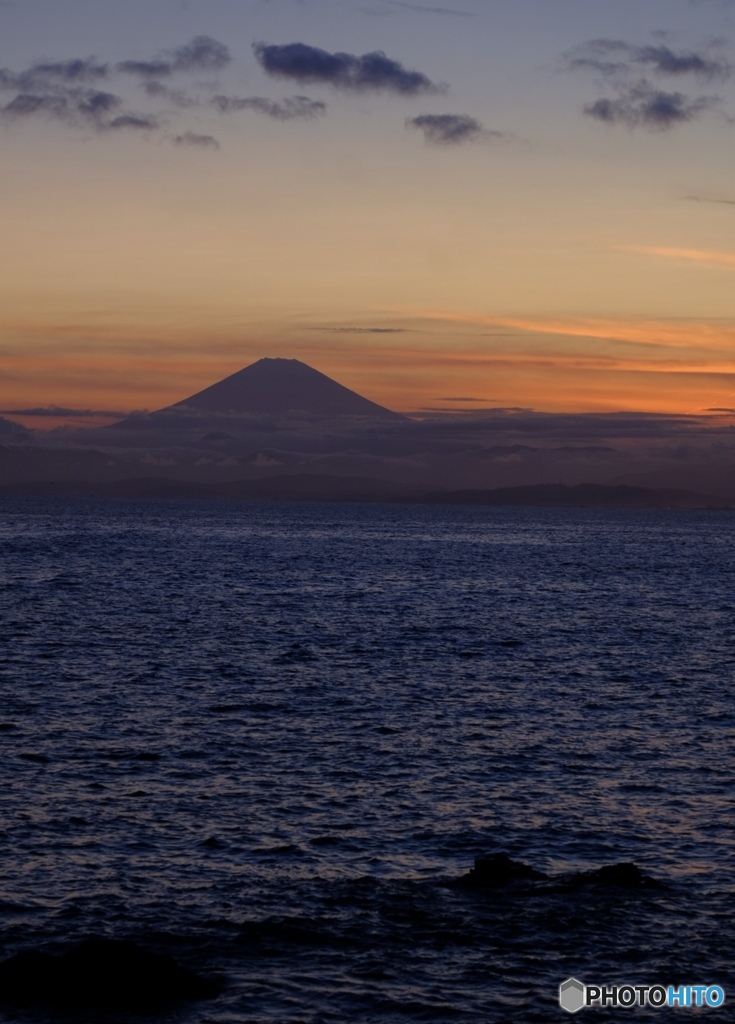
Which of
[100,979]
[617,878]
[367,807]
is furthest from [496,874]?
[100,979]

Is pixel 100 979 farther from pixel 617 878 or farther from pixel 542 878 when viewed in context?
pixel 617 878

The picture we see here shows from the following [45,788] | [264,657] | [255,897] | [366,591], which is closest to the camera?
[255,897]

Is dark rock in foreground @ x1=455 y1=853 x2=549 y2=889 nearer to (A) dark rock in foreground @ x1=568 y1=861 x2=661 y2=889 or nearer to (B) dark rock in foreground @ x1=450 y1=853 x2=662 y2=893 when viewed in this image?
(B) dark rock in foreground @ x1=450 y1=853 x2=662 y2=893

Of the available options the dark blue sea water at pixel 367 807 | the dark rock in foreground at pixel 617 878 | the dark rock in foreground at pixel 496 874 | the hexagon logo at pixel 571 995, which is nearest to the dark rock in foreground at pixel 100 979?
the dark blue sea water at pixel 367 807

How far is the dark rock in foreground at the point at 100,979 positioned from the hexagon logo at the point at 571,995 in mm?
5899

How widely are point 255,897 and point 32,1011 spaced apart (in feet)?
20.3

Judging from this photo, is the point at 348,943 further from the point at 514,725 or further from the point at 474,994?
the point at 514,725

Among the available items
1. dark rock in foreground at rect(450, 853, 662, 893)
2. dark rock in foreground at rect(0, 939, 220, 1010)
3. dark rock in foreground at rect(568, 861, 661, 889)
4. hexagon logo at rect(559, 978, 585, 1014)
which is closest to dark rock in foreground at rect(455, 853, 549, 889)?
→ dark rock in foreground at rect(450, 853, 662, 893)

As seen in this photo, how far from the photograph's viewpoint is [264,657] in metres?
59.6

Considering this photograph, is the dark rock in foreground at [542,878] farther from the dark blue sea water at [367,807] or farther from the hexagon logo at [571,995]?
the hexagon logo at [571,995]

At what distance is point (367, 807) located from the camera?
3109 cm

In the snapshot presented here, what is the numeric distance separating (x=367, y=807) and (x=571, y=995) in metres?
11.6

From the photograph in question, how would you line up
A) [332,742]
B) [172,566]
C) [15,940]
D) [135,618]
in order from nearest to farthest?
[15,940] < [332,742] < [135,618] < [172,566]

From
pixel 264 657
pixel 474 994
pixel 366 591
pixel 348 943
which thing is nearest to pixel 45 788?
pixel 348 943
